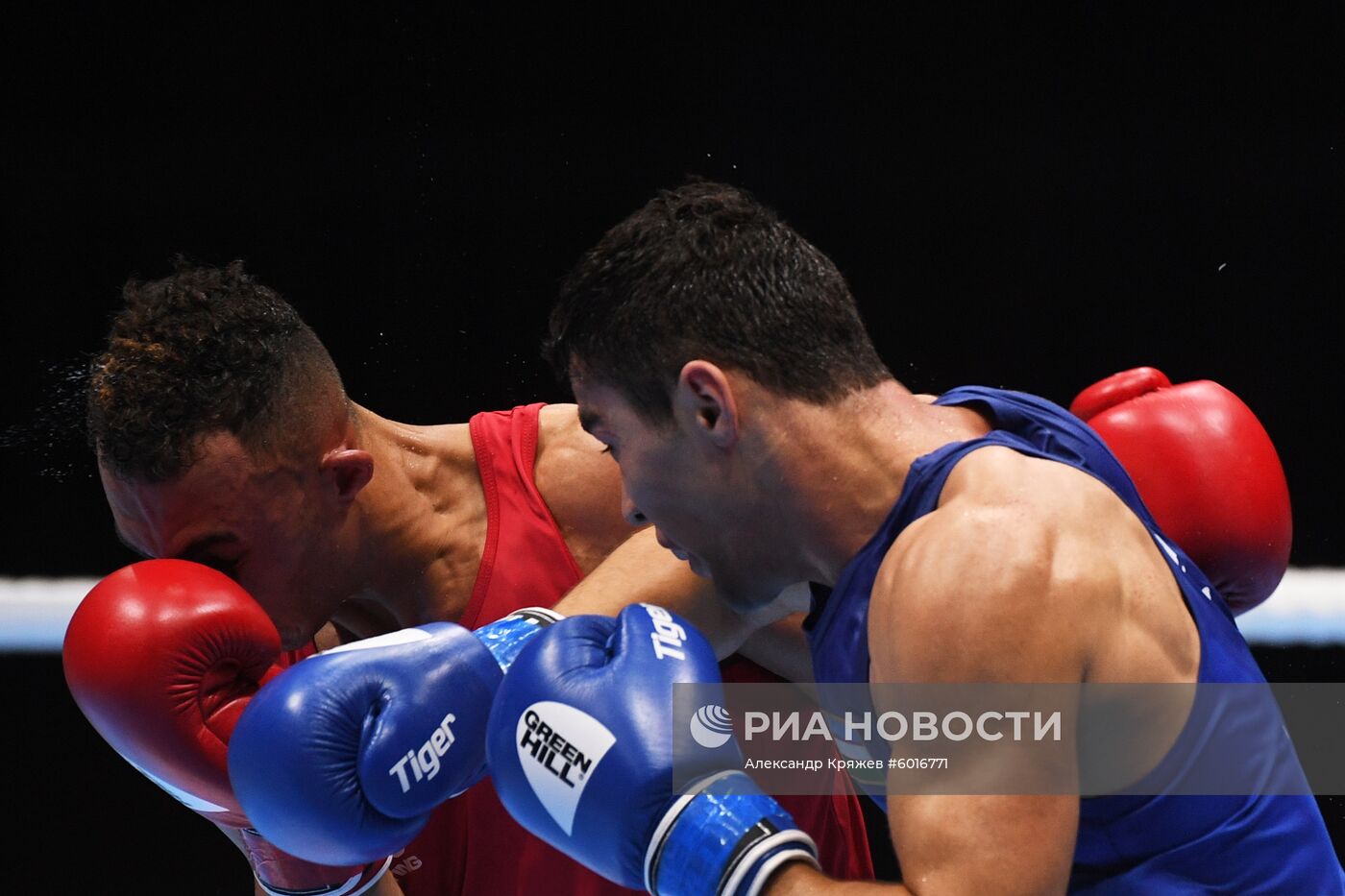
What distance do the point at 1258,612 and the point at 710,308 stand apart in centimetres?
259

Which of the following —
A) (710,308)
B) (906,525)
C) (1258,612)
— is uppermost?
(710,308)

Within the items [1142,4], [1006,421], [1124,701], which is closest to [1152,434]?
[1006,421]

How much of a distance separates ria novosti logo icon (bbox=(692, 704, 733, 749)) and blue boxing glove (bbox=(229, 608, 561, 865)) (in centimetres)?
30

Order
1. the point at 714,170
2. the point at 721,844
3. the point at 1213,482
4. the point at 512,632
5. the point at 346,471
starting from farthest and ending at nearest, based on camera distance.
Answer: the point at 714,170 < the point at 346,471 < the point at 1213,482 < the point at 512,632 < the point at 721,844

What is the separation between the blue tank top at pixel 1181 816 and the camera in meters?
1.33

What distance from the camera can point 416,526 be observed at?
214cm

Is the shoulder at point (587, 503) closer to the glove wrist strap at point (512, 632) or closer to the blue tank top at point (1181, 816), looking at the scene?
the glove wrist strap at point (512, 632)

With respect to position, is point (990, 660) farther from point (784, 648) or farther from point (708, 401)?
point (784, 648)

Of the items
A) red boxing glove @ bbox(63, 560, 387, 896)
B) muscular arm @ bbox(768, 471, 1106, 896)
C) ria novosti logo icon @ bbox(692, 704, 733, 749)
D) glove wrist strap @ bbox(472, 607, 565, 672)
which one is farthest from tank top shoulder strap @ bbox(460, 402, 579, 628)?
muscular arm @ bbox(768, 471, 1106, 896)

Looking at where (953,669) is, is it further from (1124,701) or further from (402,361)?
(402,361)

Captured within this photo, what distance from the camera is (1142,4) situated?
3486 mm

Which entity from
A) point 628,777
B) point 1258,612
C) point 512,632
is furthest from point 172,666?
point 1258,612

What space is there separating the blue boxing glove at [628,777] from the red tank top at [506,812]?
62 cm

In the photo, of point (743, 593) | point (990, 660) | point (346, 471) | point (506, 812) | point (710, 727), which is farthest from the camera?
point (506, 812)
